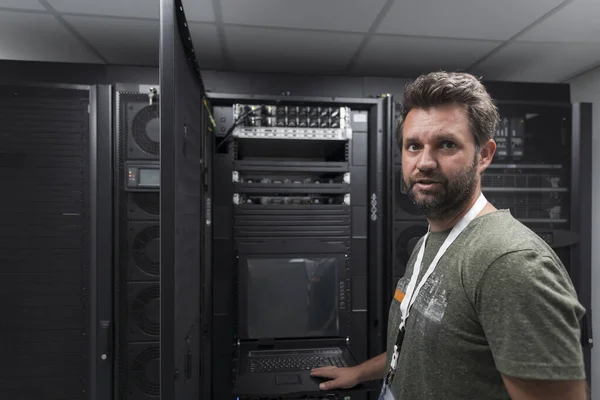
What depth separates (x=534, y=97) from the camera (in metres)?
1.93

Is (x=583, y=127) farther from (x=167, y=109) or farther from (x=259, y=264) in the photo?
(x=167, y=109)

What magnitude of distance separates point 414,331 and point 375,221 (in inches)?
35.0

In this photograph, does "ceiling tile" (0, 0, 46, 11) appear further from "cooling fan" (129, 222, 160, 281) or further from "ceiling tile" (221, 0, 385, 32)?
"cooling fan" (129, 222, 160, 281)

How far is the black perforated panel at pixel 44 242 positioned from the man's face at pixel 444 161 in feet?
4.94

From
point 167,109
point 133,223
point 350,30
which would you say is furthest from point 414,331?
point 350,30

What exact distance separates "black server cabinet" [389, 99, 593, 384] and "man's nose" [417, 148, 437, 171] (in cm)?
91

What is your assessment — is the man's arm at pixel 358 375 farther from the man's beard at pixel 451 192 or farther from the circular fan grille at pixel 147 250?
the circular fan grille at pixel 147 250

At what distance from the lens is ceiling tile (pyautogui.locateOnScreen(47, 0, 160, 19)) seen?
4.68 feet

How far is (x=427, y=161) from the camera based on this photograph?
79 centimetres

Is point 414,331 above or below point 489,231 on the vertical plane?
below

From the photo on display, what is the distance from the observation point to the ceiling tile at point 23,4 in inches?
56.2

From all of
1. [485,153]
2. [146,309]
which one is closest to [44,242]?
[146,309]

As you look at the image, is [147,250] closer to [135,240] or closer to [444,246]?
[135,240]

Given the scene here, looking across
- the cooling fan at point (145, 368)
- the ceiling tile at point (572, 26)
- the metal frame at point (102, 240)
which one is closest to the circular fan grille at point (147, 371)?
the cooling fan at point (145, 368)
